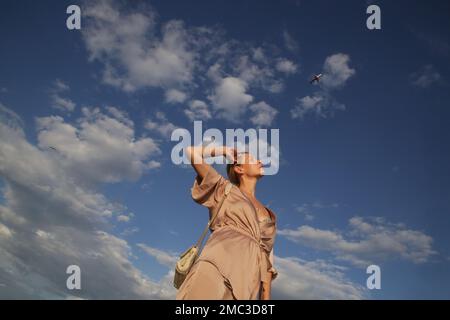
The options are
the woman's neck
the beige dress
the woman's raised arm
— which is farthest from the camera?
the woman's neck

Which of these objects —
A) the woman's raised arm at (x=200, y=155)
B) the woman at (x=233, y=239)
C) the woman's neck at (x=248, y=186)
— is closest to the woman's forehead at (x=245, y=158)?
the woman at (x=233, y=239)

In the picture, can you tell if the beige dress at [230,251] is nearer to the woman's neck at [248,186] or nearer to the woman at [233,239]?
the woman at [233,239]

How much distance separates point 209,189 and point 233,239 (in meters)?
0.79

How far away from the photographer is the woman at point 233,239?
3877mm

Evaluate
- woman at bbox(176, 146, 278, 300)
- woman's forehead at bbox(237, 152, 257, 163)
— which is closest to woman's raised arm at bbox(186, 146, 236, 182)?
woman at bbox(176, 146, 278, 300)

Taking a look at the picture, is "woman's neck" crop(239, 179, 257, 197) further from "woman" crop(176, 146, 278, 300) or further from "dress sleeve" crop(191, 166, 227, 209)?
"dress sleeve" crop(191, 166, 227, 209)

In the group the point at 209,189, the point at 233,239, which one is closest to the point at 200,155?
the point at 209,189

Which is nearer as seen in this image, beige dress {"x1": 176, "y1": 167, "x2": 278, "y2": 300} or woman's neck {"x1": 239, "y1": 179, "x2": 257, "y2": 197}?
beige dress {"x1": 176, "y1": 167, "x2": 278, "y2": 300}

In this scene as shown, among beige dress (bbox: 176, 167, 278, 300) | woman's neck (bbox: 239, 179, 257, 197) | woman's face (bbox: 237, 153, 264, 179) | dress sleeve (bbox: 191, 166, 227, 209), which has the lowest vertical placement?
beige dress (bbox: 176, 167, 278, 300)

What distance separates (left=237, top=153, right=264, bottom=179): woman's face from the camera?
5.64 meters

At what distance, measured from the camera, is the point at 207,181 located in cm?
476

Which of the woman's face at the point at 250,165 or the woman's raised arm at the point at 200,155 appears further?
the woman's face at the point at 250,165
